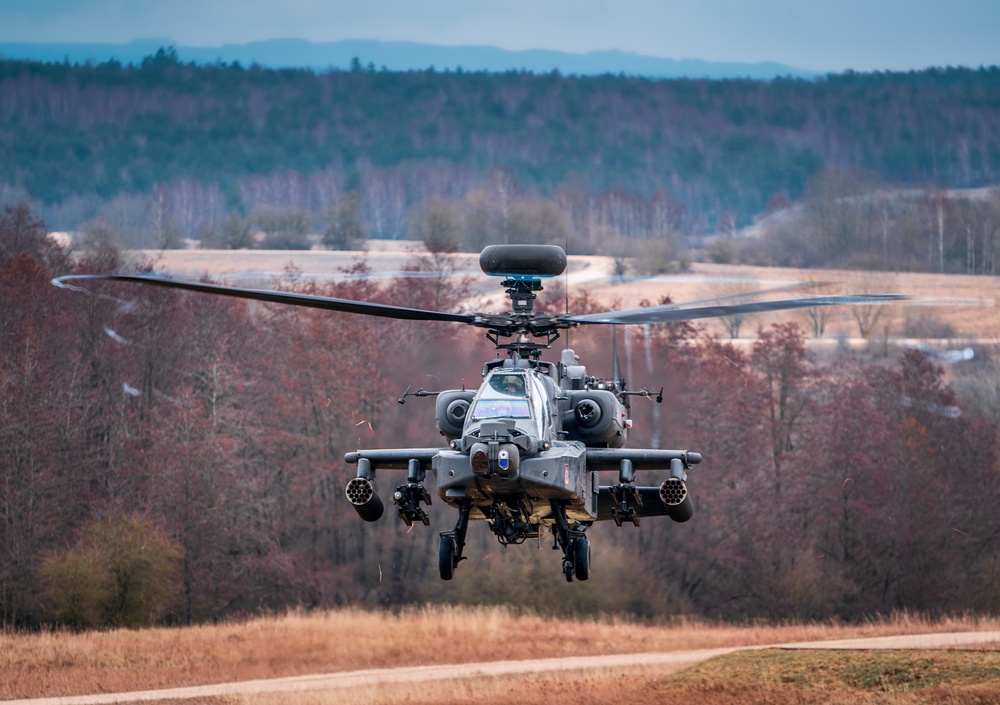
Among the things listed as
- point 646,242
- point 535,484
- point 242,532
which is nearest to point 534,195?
point 646,242

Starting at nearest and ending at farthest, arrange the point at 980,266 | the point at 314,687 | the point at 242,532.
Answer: the point at 314,687
the point at 242,532
the point at 980,266

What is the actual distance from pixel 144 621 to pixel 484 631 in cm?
1091

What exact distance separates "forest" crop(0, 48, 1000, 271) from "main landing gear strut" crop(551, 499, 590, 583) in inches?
2985

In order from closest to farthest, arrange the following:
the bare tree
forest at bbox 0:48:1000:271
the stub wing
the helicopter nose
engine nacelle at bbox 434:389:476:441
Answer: the helicopter nose < the stub wing < engine nacelle at bbox 434:389:476:441 < the bare tree < forest at bbox 0:48:1000:271

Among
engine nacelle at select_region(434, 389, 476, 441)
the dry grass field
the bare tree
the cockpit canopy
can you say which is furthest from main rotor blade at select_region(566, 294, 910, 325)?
the bare tree

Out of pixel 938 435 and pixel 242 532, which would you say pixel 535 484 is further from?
pixel 938 435

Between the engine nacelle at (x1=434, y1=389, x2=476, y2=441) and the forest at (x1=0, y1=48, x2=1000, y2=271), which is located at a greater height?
the forest at (x1=0, y1=48, x2=1000, y2=271)

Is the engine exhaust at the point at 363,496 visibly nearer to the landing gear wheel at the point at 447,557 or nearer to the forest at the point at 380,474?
the landing gear wheel at the point at 447,557

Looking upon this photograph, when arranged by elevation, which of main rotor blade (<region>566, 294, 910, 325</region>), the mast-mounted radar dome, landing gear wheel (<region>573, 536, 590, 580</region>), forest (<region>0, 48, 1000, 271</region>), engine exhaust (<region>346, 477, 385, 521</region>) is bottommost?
landing gear wheel (<region>573, 536, 590, 580</region>)

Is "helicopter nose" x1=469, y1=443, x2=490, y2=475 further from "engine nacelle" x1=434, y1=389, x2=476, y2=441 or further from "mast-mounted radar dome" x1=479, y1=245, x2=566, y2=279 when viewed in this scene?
"mast-mounted radar dome" x1=479, y1=245, x2=566, y2=279

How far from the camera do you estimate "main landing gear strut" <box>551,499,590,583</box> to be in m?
21.0

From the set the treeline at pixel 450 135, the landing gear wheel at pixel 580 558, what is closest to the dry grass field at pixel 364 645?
the landing gear wheel at pixel 580 558

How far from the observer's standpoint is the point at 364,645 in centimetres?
4566

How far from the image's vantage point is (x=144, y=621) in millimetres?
47906
